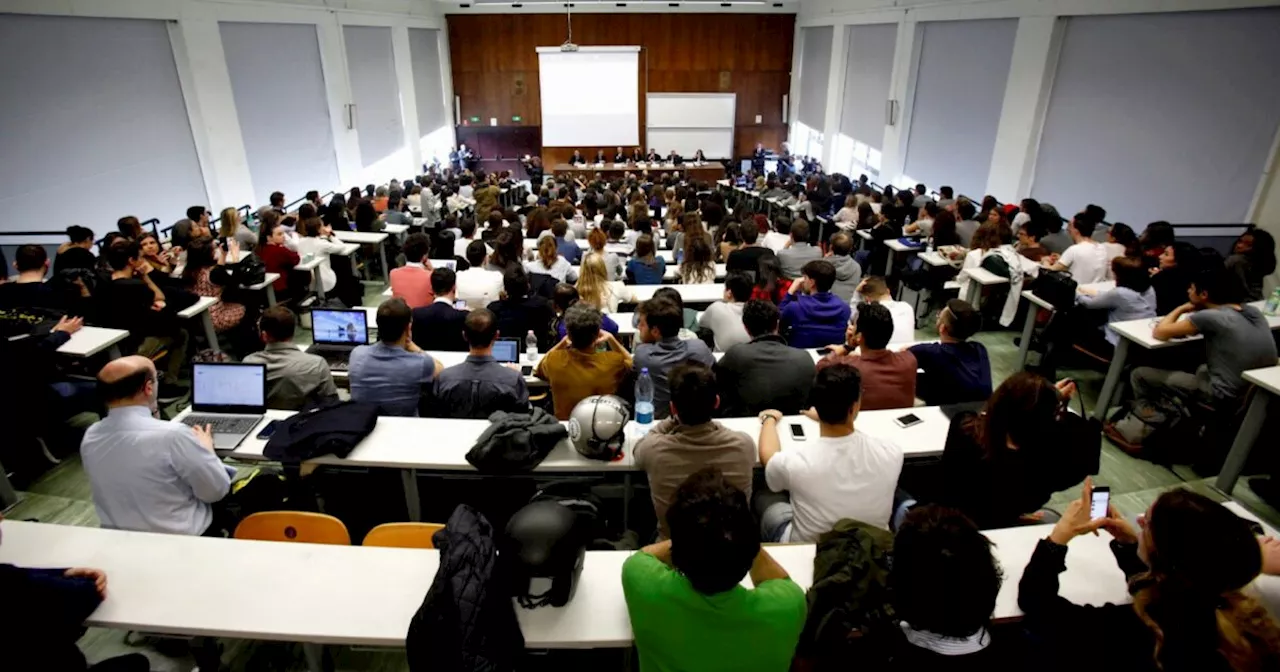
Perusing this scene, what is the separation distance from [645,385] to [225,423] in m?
2.32

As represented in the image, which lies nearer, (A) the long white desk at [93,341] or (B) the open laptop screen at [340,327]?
(B) the open laptop screen at [340,327]

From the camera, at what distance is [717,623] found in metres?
1.82

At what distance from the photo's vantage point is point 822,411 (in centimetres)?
267

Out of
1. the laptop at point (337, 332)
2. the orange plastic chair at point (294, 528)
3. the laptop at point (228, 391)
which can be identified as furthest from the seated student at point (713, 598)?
the laptop at point (337, 332)

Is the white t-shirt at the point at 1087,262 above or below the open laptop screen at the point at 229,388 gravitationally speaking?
above

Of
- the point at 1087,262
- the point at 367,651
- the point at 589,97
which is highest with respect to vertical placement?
the point at 589,97

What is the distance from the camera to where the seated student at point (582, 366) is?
3.69 metres

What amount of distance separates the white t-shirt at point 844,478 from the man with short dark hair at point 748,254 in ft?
13.2

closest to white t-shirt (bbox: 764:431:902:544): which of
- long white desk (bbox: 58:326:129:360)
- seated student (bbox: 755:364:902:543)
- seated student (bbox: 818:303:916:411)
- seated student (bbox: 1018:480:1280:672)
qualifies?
seated student (bbox: 755:364:902:543)

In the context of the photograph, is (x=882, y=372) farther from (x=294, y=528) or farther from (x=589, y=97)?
(x=589, y=97)

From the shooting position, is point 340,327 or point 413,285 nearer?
point 340,327

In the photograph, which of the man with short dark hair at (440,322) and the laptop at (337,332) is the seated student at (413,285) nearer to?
the man with short dark hair at (440,322)

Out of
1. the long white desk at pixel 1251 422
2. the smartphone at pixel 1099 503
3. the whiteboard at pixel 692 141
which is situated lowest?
the long white desk at pixel 1251 422

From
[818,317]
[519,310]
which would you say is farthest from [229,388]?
[818,317]
